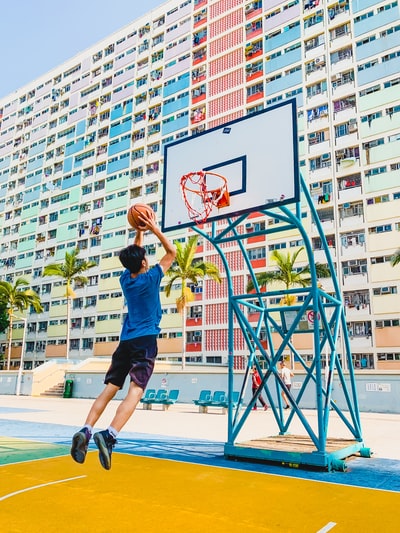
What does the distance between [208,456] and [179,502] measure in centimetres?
343

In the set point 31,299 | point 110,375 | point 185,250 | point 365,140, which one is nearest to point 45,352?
point 31,299

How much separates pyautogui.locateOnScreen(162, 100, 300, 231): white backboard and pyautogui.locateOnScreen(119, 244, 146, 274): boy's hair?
13.5 feet

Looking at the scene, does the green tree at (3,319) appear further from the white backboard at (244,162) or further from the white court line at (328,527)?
the white court line at (328,527)

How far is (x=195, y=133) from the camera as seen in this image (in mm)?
24344

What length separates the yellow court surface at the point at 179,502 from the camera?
4191mm

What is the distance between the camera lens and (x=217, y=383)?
23.5 meters

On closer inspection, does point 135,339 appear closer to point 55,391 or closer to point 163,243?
point 163,243

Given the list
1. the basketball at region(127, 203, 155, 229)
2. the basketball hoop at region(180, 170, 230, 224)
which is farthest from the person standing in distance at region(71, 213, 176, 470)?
the basketball hoop at region(180, 170, 230, 224)

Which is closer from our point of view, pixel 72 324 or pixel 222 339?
pixel 222 339

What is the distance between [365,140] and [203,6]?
2629cm

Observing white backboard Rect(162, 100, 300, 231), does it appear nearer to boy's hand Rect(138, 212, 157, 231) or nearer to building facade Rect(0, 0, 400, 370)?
boy's hand Rect(138, 212, 157, 231)

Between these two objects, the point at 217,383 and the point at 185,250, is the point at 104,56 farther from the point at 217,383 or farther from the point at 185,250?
the point at 217,383

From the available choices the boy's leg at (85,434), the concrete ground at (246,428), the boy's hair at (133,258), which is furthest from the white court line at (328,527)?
the concrete ground at (246,428)

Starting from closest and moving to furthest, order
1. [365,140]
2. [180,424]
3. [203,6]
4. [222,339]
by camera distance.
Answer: [180,424]
[365,140]
[222,339]
[203,6]
